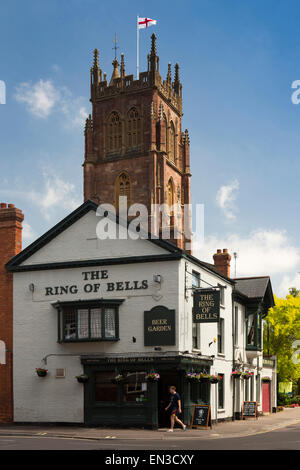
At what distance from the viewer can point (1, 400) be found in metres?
31.6

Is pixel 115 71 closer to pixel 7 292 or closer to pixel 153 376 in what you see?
pixel 7 292

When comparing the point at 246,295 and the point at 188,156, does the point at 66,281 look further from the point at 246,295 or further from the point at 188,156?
the point at 188,156

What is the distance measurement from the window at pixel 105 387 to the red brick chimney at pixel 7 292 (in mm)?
4826

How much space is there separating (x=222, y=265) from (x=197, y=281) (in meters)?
9.82

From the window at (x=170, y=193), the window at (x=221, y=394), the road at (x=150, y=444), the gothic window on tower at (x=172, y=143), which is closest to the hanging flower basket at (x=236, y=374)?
the window at (x=221, y=394)

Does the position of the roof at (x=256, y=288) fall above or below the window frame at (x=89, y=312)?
above

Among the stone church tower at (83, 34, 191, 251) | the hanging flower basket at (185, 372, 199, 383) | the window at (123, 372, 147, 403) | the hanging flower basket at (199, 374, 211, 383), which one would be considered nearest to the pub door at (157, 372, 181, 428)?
the hanging flower basket at (185, 372, 199, 383)

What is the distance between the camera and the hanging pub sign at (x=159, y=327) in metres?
28.4

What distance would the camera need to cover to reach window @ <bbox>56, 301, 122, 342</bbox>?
29.4 metres

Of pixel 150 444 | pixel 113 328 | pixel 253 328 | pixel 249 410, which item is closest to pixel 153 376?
pixel 113 328

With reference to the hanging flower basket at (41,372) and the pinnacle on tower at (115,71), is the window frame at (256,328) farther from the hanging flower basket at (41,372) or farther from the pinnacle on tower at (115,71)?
the pinnacle on tower at (115,71)

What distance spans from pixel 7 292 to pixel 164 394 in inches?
368

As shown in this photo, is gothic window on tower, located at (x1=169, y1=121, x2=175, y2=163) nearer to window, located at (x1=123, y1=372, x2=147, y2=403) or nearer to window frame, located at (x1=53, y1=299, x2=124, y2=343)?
window frame, located at (x1=53, y1=299, x2=124, y2=343)
